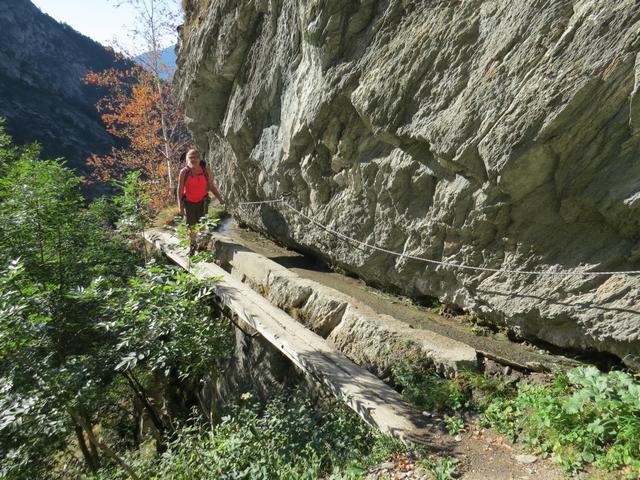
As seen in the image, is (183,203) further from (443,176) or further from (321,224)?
(443,176)

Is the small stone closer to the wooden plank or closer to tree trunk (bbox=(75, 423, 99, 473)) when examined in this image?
the wooden plank

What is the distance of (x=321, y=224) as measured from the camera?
713 centimetres

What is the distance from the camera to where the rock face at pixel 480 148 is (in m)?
3.44

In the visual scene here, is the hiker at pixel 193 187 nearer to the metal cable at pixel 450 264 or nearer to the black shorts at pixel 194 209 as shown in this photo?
the black shorts at pixel 194 209

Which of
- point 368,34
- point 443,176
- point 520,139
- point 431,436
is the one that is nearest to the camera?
point 431,436

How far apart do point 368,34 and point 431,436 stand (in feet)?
16.9

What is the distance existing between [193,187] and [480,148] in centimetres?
564

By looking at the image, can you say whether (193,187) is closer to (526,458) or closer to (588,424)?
(526,458)

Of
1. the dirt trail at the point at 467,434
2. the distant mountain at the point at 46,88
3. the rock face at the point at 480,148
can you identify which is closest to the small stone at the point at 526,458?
the dirt trail at the point at 467,434

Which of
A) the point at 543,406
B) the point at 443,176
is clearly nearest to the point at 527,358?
the point at 543,406

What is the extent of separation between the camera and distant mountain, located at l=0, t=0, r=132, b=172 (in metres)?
44.6

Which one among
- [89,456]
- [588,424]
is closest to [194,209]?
[89,456]

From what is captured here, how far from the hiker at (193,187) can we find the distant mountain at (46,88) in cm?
Answer: 3993

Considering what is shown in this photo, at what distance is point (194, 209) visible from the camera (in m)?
7.98
